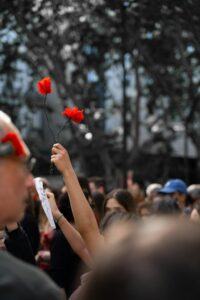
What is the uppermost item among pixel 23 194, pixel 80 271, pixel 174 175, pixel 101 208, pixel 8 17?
pixel 23 194

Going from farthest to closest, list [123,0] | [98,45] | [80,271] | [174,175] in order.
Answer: [174,175] → [98,45] → [123,0] → [80,271]

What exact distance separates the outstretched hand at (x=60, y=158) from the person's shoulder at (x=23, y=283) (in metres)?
2.25

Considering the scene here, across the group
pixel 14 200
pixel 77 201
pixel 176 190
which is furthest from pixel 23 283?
pixel 176 190

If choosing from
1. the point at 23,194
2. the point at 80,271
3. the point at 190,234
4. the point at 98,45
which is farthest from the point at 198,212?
the point at 98,45

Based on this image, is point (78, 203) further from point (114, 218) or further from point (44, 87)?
point (114, 218)

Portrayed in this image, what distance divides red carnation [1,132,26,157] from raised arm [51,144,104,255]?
2.03m

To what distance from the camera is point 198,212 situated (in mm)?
6641

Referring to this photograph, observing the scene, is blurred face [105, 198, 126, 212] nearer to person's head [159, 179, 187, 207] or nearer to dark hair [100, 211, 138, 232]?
dark hair [100, 211, 138, 232]

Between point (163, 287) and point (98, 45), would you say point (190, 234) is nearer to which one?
point (163, 287)

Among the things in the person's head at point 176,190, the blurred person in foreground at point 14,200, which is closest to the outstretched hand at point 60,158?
the blurred person in foreground at point 14,200

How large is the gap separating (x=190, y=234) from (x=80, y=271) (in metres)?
3.60

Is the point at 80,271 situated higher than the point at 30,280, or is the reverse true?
the point at 30,280

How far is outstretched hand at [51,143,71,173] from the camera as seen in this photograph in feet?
13.5

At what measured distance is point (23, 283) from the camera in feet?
5.76
